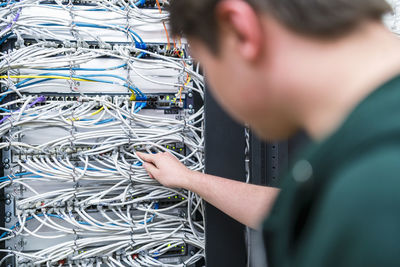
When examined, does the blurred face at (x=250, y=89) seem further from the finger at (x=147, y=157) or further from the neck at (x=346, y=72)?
the finger at (x=147, y=157)

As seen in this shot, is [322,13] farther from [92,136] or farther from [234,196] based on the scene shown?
[92,136]

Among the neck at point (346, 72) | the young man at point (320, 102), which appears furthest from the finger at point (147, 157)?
the neck at point (346, 72)

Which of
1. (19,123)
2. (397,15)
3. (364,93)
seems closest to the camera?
(364,93)

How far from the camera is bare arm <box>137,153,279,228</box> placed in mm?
1134

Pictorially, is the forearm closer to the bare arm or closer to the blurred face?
the bare arm

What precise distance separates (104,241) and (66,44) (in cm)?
87

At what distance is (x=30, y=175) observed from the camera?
123 cm

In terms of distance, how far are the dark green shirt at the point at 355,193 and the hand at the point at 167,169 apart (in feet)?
2.60

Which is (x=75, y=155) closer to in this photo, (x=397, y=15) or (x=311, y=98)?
(x=311, y=98)

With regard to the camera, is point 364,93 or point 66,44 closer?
point 364,93

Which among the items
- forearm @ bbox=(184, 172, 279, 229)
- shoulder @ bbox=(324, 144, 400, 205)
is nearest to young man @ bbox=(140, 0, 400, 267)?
shoulder @ bbox=(324, 144, 400, 205)

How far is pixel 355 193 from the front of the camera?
29cm

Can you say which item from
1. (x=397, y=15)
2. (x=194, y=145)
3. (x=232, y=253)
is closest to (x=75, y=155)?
(x=194, y=145)

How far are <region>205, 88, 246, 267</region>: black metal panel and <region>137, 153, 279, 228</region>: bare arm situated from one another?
0.07m
